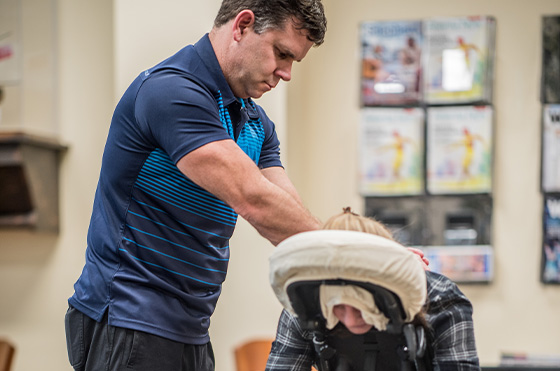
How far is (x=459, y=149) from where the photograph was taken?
3.30 m

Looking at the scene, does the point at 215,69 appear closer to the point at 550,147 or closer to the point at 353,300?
the point at 353,300

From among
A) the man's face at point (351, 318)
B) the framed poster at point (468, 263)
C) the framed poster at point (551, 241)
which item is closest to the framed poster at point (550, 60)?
A: the framed poster at point (551, 241)

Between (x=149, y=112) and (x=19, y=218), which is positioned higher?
(x=149, y=112)

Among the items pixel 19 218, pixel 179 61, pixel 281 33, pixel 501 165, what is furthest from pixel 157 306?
pixel 501 165

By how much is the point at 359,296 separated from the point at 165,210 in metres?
0.50

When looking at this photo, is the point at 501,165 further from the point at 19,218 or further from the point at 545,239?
the point at 19,218

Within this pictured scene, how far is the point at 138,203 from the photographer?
5.00 feet

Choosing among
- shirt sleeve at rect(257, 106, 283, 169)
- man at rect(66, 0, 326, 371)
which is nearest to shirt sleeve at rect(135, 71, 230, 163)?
man at rect(66, 0, 326, 371)

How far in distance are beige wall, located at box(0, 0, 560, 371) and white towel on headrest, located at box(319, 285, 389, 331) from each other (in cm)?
176

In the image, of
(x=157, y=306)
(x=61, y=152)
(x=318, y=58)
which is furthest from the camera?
(x=318, y=58)

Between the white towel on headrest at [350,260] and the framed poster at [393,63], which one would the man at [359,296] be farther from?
the framed poster at [393,63]

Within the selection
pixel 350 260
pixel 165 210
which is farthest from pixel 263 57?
pixel 350 260

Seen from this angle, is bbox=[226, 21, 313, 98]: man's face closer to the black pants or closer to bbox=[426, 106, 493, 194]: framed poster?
the black pants

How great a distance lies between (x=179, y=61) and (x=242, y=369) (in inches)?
68.1
